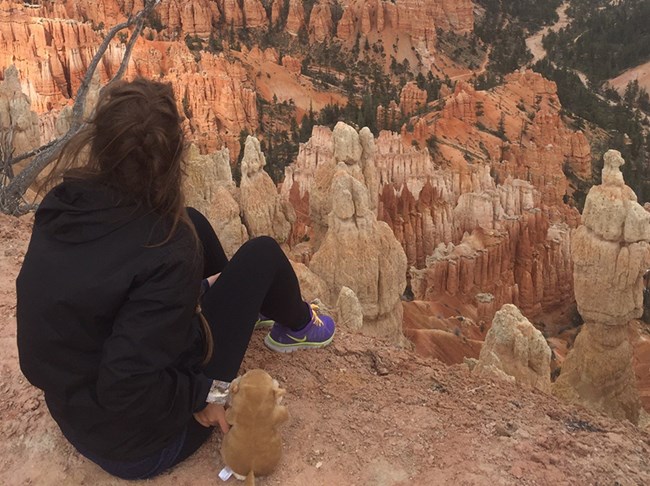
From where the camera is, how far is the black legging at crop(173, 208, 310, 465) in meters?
2.02

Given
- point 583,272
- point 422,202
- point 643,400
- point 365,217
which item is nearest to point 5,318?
point 365,217

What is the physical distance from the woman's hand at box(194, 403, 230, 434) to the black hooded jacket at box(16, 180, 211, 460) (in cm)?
21

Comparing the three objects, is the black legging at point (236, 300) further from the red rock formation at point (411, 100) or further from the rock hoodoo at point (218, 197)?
the red rock formation at point (411, 100)

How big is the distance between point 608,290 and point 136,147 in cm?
776

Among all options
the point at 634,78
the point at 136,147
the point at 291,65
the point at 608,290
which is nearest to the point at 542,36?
the point at 634,78

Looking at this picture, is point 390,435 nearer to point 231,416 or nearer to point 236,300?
point 231,416

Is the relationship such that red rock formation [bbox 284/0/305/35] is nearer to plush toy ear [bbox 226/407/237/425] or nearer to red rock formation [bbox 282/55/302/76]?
red rock formation [bbox 282/55/302/76]

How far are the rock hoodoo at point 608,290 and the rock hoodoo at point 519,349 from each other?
220 centimetres

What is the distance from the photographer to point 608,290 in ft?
26.1

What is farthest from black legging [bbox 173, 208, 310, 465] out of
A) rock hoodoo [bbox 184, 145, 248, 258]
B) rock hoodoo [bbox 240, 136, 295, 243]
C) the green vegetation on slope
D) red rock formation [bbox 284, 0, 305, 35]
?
the green vegetation on slope

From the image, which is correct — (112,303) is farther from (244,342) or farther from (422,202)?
(422,202)

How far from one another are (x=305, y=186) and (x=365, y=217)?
749cm

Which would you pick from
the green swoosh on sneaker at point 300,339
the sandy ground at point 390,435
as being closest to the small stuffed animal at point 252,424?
the sandy ground at point 390,435

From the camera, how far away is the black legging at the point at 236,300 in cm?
202
